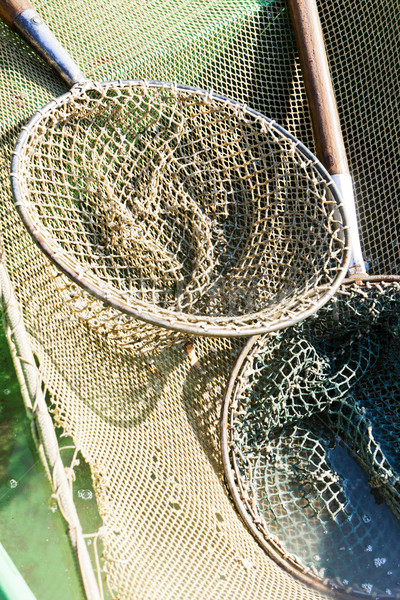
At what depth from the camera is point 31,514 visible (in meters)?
1.91

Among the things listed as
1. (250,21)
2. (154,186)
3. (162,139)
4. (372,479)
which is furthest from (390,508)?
(250,21)

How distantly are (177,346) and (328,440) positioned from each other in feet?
2.09

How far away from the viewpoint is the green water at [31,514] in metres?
1.82

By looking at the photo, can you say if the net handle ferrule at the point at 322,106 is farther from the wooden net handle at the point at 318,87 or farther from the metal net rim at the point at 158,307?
the metal net rim at the point at 158,307

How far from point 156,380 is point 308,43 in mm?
1277

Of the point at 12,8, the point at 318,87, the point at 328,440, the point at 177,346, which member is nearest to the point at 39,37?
the point at 12,8

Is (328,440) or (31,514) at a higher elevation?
(31,514)

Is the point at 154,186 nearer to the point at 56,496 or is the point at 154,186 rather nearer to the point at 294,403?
the point at 294,403

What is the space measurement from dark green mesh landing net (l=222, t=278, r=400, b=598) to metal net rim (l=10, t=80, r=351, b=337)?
30 cm

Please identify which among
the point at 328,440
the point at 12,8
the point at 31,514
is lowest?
the point at 328,440

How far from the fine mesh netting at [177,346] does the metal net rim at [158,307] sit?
0.18m

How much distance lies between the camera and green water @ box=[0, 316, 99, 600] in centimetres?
182

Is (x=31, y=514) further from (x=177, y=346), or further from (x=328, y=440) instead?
(x=328, y=440)

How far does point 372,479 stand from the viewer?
1934mm
